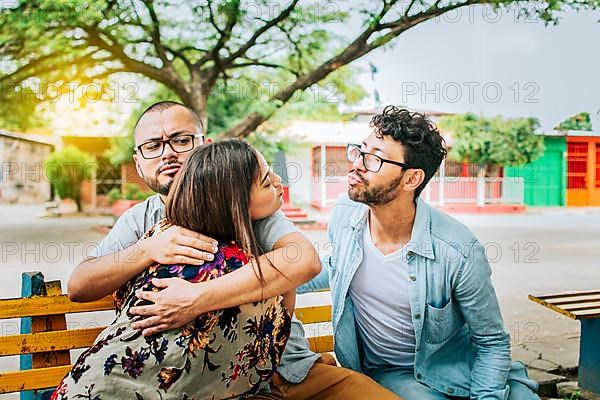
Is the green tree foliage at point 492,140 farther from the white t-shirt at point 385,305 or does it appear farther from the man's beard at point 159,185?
the man's beard at point 159,185

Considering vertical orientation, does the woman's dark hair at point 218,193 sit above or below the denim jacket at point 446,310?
above

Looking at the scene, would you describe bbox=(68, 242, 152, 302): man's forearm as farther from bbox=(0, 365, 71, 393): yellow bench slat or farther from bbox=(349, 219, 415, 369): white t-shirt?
bbox=(349, 219, 415, 369): white t-shirt

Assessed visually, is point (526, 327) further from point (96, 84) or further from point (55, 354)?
point (96, 84)

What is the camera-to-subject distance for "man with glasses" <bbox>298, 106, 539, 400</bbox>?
139 cm

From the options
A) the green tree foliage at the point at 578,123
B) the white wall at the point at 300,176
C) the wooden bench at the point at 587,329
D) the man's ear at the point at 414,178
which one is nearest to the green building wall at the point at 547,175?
the green tree foliage at the point at 578,123

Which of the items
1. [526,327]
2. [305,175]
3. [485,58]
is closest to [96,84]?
[305,175]

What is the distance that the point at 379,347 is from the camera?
1465mm

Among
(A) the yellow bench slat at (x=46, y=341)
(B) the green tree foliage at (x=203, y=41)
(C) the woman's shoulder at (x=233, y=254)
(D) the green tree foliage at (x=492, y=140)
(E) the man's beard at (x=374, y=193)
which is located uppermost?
(B) the green tree foliage at (x=203, y=41)

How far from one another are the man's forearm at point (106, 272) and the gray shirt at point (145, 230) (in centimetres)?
7

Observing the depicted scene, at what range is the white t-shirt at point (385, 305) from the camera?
143 centimetres

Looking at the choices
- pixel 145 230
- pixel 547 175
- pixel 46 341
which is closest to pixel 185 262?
pixel 145 230

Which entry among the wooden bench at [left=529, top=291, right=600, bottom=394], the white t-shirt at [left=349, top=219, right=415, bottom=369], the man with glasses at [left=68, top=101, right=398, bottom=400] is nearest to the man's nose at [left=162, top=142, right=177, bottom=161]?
the man with glasses at [left=68, top=101, right=398, bottom=400]

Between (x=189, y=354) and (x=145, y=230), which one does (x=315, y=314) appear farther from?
(x=189, y=354)

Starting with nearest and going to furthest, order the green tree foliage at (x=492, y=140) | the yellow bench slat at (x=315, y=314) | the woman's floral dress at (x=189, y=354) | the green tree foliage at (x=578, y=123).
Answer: the woman's floral dress at (x=189, y=354), the yellow bench slat at (x=315, y=314), the green tree foliage at (x=578, y=123), the green tree foliage at (x=492, y=140)
